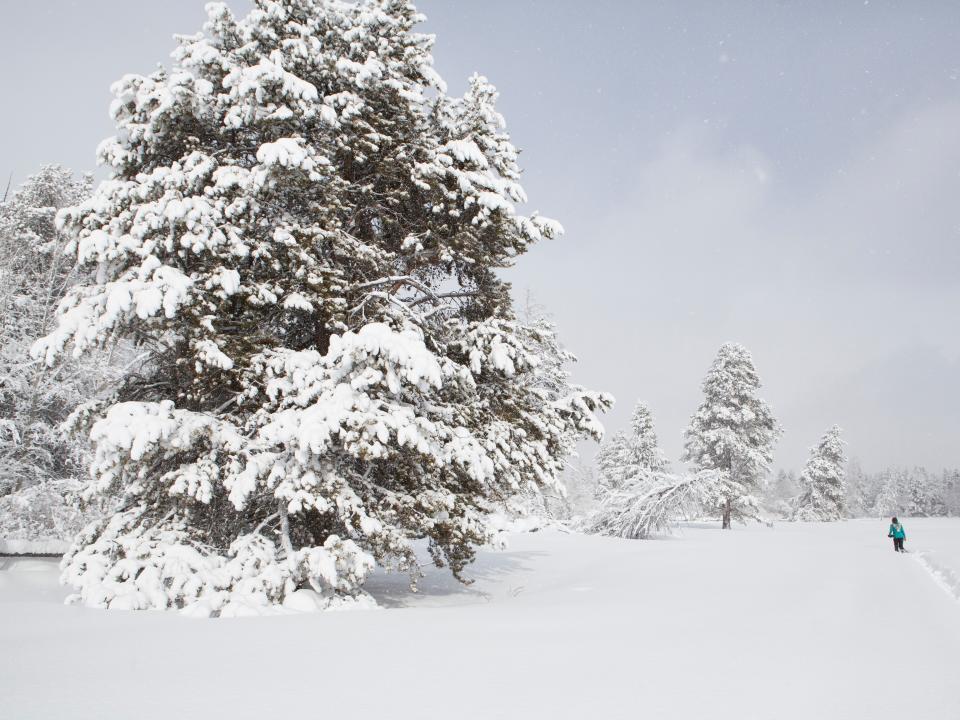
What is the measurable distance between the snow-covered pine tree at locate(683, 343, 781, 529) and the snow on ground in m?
27.0

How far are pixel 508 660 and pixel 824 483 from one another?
181ft

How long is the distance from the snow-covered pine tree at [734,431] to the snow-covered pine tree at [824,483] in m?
17.7

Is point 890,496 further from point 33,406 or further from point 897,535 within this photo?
point 33,406

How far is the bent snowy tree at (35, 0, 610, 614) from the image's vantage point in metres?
7.73

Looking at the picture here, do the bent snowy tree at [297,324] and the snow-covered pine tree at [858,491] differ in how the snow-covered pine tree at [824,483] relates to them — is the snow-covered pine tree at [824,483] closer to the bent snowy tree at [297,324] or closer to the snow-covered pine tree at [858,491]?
the bent snowy tree at [297,324]

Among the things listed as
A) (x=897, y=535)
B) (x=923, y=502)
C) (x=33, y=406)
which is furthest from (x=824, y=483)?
(x=923, y=502)

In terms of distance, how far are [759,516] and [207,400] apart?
110ft

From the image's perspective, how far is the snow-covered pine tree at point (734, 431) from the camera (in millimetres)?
34938

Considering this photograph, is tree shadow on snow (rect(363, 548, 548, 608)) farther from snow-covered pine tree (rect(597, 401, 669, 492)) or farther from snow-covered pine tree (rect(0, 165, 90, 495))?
snow-covered pine tree (rect(597, 401, 669, 492))

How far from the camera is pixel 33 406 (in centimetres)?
1847

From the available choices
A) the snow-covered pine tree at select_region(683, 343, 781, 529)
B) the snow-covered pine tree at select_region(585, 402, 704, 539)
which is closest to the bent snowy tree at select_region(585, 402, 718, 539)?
the snow-covered pine tree at select_region(585, 402, 704, 539)

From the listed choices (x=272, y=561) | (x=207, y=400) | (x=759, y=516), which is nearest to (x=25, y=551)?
(x=207, y=400)

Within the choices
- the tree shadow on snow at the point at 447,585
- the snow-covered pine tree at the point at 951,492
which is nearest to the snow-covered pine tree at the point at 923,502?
the snow-covered pine tree at the point at 951,492

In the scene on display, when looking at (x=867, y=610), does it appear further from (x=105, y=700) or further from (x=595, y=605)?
(x=105, y=700)
